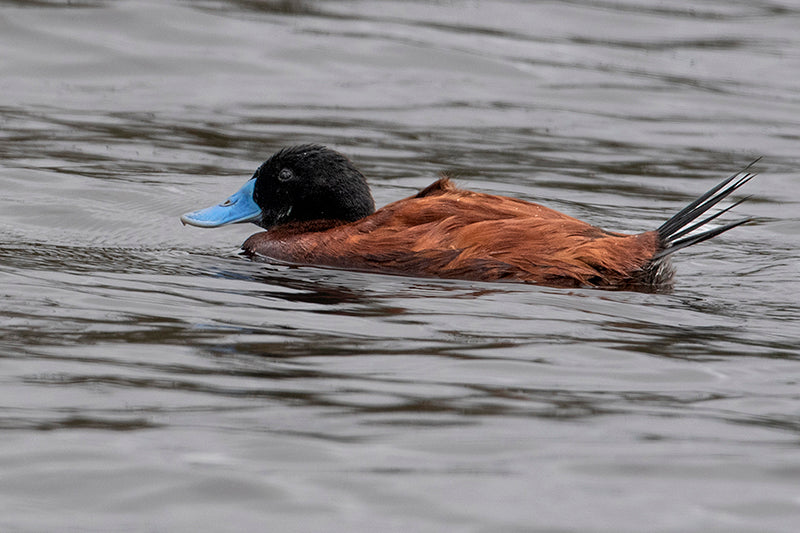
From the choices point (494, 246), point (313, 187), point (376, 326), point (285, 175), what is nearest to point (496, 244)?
point (494, 246)

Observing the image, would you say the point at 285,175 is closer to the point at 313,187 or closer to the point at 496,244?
the point at 313,187

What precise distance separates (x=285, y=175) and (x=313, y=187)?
0.20 metres

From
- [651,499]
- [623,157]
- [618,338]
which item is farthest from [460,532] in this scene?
[623,157]

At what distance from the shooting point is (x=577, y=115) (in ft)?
37.3

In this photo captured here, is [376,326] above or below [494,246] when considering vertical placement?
below

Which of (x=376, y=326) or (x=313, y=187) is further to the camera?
(x=313, y=187)

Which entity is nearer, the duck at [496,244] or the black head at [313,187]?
the duck at [496,244]

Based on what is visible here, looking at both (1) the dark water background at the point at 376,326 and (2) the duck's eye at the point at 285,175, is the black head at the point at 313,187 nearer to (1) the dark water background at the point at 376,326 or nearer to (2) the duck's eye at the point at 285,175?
(2) the duck's eye at the point at 285,175

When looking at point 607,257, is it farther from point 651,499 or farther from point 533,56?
point 533,56

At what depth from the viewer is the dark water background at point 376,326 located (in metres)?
3.58

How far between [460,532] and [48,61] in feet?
31.7

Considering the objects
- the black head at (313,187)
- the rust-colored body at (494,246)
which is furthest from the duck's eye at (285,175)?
the rust-colored body at (494,246)

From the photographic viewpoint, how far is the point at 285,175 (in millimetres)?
7090

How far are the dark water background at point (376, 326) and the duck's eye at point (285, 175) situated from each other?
1.71 feet
